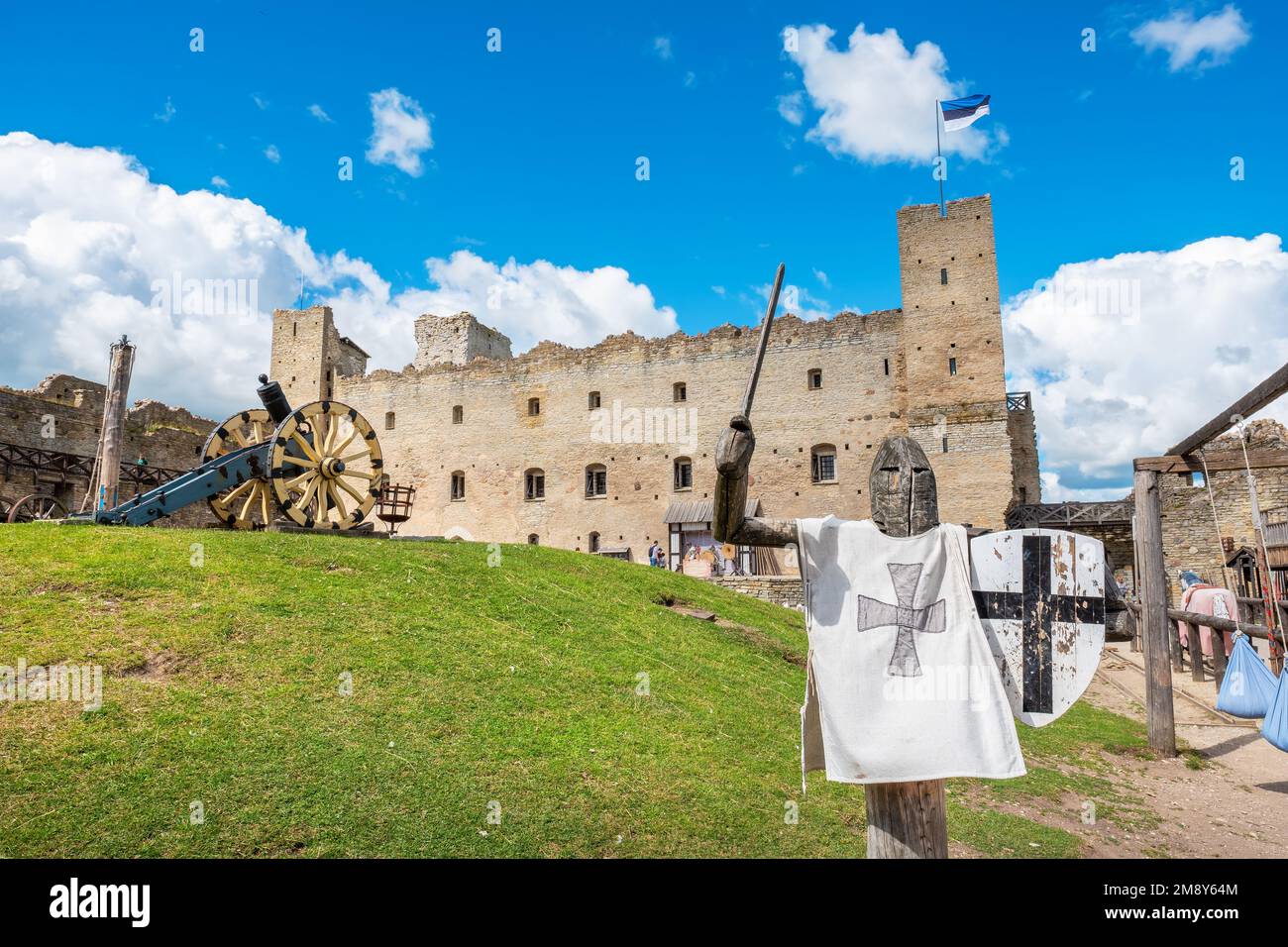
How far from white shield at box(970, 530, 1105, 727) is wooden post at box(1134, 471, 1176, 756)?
6940mm

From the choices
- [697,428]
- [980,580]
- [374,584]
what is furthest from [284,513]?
[697,428]

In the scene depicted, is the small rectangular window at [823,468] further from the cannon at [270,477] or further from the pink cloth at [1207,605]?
the cannon at [270,477]

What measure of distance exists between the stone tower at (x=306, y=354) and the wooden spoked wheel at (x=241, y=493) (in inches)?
864

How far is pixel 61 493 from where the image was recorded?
20.0 m

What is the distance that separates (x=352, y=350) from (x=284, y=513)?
87.6 ft

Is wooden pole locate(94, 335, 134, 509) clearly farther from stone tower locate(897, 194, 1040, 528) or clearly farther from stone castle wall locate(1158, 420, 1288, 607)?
stone castle wall locate(1158, 420, 1288, 607)

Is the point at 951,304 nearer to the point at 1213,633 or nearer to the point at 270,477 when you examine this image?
the point at 1213,633

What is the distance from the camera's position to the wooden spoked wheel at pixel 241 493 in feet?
41.4

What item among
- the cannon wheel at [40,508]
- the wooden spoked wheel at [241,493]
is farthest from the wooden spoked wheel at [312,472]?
the cannon wheel at [40,508]

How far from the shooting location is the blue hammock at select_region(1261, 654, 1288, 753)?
6172mm

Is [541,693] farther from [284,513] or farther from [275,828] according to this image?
[284,513]

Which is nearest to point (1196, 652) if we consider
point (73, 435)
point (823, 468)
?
point (823, 468)

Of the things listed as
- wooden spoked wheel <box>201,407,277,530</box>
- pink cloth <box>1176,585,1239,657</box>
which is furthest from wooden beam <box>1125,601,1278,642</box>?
wooden spoked wheel <box>201,407,277,530</box>

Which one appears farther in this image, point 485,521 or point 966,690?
point 485,521
